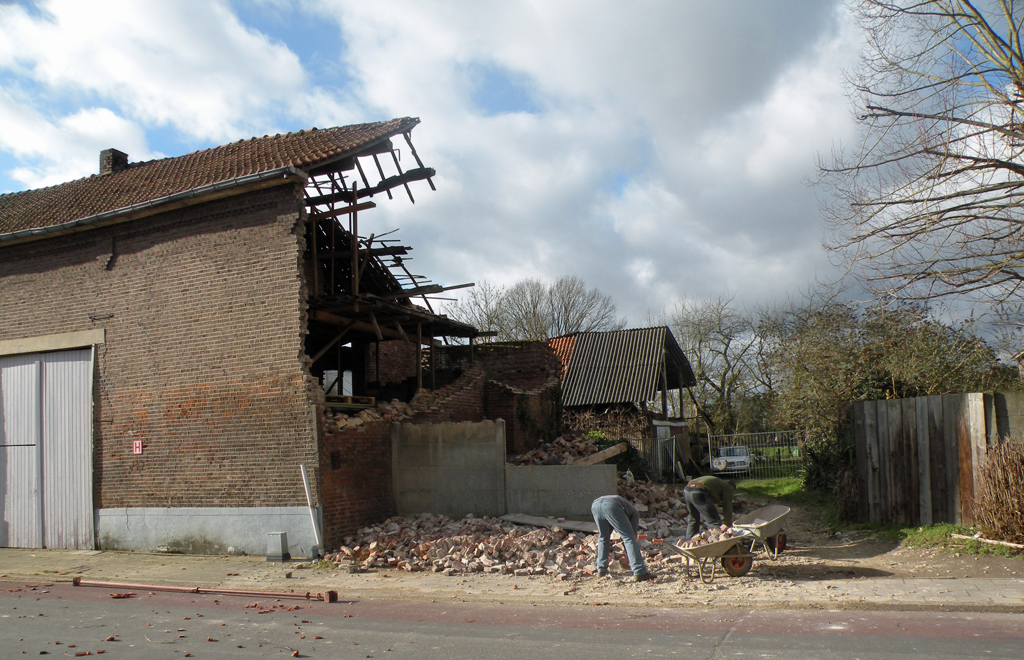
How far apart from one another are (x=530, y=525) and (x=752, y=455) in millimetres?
14450

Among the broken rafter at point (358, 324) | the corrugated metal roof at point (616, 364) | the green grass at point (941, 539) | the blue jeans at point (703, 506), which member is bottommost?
the green grass at point (941, 539)

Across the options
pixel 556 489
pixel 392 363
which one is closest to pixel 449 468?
pixel 556 489

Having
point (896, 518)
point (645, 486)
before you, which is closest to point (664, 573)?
point (896, 518)

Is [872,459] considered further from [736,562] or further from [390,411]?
[390,411]

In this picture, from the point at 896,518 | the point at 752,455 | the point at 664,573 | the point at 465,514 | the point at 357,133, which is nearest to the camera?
the point at 664,573

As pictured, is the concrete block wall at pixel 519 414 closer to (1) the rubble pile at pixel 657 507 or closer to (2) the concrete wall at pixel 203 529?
(1) the rubble pile at pixel 657 507

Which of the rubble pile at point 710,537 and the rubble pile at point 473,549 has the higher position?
the rubble pile at point 710,537

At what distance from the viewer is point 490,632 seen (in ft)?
24.5

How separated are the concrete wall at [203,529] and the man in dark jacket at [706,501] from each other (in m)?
6.27

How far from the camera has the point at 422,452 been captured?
14031mm

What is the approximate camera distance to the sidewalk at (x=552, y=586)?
812cm

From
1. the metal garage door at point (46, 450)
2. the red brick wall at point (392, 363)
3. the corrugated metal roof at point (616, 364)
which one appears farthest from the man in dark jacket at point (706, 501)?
the corrugated metal roof at point (616, 364)

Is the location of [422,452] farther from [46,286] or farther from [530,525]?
[46,286]

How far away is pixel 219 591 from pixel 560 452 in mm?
9294
